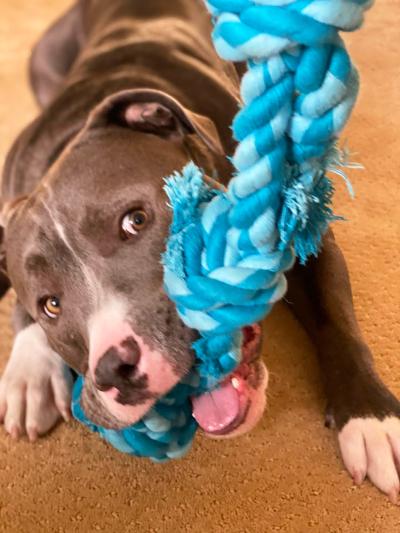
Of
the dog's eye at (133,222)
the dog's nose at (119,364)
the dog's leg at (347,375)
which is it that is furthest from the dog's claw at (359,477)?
the dog's eye at (133,222)

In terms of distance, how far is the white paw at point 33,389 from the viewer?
1.80m

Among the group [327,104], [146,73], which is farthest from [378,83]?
[327,104]

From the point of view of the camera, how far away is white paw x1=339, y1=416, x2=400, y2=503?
4.89 feet

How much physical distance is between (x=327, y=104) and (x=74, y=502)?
3.72ft

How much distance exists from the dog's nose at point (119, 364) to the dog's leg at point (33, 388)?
58cm

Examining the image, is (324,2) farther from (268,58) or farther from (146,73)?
(146,73)

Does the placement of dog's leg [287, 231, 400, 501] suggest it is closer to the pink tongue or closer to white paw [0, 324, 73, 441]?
the pink tongue

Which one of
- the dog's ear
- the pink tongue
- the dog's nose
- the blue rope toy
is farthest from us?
the dog's ear

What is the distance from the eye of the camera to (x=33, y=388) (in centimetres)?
184

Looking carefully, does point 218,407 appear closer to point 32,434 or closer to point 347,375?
point 347,375

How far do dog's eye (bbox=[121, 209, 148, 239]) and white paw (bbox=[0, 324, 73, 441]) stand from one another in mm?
554

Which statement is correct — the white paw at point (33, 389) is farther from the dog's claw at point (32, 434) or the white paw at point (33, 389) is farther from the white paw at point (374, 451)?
the white paw at point (374, 451)

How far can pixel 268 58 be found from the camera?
0.86 metres

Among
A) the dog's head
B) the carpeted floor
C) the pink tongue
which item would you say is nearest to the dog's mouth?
the pink tongue
